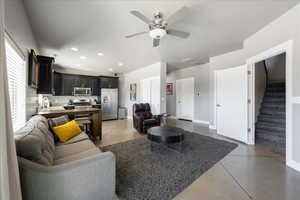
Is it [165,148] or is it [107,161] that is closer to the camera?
[107,161]

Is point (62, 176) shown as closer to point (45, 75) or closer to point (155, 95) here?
point (45, 75)

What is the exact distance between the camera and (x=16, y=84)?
6.34 feet

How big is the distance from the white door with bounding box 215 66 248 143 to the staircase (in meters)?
0.67

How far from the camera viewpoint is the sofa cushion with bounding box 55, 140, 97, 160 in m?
1.81

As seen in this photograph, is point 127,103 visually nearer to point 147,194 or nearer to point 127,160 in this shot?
point 127,160

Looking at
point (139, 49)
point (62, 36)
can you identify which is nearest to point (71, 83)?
point (62, 36)

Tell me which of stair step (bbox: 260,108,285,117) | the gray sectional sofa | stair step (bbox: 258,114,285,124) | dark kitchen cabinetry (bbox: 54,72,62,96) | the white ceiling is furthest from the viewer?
dark kitchen cabinetry (bbox: 54,72,62,96)

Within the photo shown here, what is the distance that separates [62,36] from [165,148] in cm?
367

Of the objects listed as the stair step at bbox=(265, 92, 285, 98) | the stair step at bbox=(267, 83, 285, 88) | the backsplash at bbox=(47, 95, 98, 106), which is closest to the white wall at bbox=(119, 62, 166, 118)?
the backsplash at bbox=(47, 95, 98, 106)

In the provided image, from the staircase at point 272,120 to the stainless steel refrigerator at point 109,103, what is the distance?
6099mm

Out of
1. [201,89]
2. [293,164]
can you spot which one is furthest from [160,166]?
[201,89]

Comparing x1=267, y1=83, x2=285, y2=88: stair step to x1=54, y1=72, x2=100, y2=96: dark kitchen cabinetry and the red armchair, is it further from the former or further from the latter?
x1=54, y1=72, x2=100, y2=96: dark kitchen cabinetry

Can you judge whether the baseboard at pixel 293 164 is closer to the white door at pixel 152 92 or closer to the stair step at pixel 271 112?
the stair step at pixel 271 112

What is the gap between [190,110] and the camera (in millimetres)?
6574
